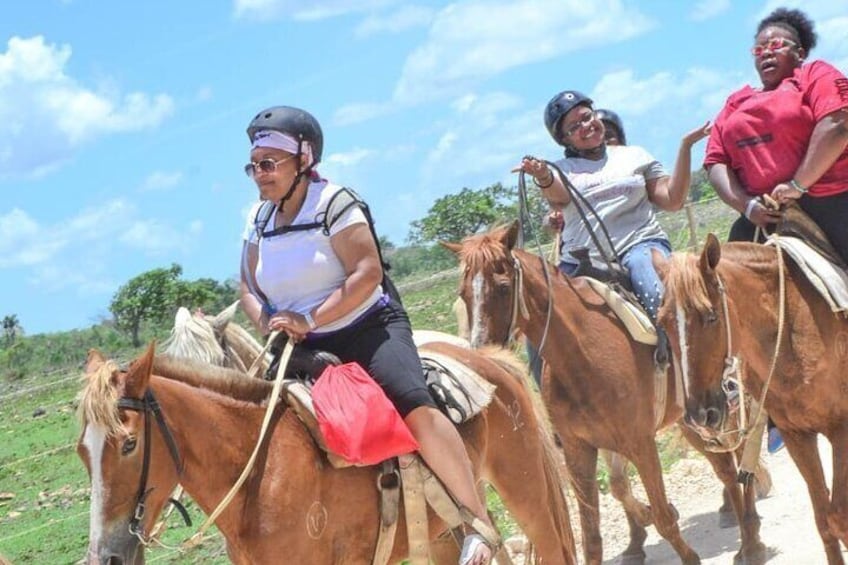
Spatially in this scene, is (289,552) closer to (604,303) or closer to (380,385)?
(380,385)

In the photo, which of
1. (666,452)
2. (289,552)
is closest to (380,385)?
(289,552)

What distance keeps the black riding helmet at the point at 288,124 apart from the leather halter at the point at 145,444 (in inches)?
49.2

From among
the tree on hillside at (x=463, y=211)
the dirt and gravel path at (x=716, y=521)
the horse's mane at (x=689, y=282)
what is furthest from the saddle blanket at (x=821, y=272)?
the tree on hillside at (x=463, y=211)

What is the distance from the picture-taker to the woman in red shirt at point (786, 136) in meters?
5.96

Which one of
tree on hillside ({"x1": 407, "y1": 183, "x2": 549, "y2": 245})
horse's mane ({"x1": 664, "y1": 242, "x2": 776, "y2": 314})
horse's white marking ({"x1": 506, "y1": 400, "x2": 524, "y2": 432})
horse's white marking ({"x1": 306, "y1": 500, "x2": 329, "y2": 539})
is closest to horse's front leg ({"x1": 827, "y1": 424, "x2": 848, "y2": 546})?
horse's mane ({"x1": 664, "y1": 242, "x2": 776, "y2": 314})

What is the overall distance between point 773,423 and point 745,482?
83 cm

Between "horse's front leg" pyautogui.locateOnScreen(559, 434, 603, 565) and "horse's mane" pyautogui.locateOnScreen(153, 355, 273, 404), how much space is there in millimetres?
3019

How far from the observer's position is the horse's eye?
13.1 feet

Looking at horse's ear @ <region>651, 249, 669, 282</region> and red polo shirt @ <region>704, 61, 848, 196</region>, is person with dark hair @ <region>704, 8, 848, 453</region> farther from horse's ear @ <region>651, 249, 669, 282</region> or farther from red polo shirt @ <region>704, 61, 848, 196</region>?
horse's ear @ <region>651, 249, 669, 282</region>

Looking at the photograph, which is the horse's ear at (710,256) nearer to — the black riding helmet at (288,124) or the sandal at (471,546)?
the sandal at (471,546)

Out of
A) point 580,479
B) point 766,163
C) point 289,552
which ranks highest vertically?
point 766,163

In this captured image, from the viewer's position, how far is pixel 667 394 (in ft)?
23.7

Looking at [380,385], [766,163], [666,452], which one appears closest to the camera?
[380,385]

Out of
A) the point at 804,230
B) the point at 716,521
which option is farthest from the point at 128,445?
the point at 716,521
